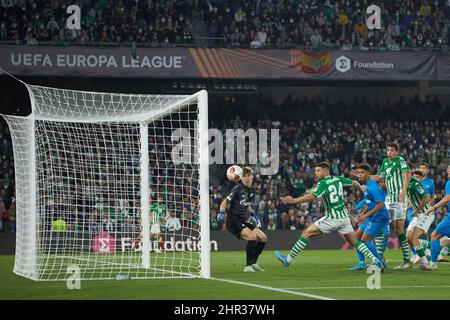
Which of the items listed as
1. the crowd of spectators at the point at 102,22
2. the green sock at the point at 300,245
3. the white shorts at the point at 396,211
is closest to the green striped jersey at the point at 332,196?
the green sock at the point at 300,245

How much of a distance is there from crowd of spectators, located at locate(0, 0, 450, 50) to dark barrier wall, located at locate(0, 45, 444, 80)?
1.34 ft

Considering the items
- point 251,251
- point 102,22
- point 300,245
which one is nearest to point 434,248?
point 300,245

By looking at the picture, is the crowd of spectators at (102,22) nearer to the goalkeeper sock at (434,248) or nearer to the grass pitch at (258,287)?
the grass pitch at (258,287)

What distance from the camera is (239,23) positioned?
35.1 m

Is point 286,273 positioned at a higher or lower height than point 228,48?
lower

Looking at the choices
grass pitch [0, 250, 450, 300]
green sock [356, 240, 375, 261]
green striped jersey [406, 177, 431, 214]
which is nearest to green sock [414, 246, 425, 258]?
grass pitch [0, 250, 450, 300]

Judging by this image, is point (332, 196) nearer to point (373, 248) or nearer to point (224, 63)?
point (373, 248)

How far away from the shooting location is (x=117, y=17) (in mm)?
33719

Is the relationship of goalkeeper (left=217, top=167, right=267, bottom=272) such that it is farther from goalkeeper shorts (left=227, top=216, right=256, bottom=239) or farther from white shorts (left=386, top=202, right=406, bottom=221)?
white shorts (left=386, top=202, right=406, bottom=221)

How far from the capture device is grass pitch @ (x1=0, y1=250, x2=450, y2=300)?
Result: 36.8ft

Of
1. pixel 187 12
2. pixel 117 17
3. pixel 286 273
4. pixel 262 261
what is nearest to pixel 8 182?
pixel 117 17

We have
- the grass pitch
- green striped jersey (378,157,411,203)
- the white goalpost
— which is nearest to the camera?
the grass pitch

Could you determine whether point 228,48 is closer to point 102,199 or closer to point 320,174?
point 102,199

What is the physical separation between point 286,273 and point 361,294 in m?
4.27
